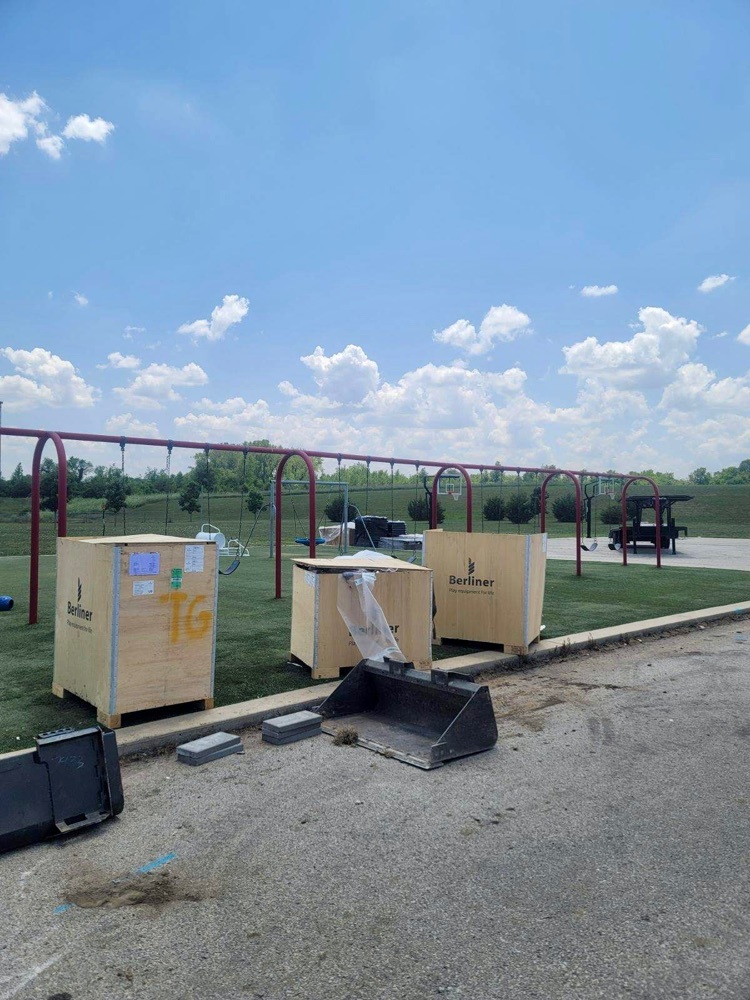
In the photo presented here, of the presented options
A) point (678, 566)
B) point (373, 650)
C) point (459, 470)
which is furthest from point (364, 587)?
point (678, 566)

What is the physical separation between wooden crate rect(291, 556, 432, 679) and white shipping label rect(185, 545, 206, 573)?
1.16 meters

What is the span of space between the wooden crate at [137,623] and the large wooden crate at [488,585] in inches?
134

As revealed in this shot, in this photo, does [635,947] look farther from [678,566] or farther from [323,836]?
[678,566]

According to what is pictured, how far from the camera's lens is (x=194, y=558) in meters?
5.22

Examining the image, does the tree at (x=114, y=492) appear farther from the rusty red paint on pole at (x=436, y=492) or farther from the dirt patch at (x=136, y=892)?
the dirt patch at (x=136, y=892)

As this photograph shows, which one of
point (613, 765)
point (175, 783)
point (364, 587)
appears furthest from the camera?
point (364, 587)

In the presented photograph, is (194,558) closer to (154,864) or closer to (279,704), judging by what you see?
(279,704)

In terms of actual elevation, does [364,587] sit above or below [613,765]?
above

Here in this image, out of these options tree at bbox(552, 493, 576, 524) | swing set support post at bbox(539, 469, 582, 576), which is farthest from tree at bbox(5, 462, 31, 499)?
tree at bbox(552, 493, 576, 524)

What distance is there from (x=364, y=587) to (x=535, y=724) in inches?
69.5

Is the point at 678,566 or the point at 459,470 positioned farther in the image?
the point at 678,566

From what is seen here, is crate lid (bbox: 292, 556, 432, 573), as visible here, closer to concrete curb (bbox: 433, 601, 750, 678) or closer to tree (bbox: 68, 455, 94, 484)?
concrete curb (bbox: 433, 601, 750, 678)

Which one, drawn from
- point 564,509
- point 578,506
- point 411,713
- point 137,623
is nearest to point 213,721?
point 137,623

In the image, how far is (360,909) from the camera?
9.29 ft
